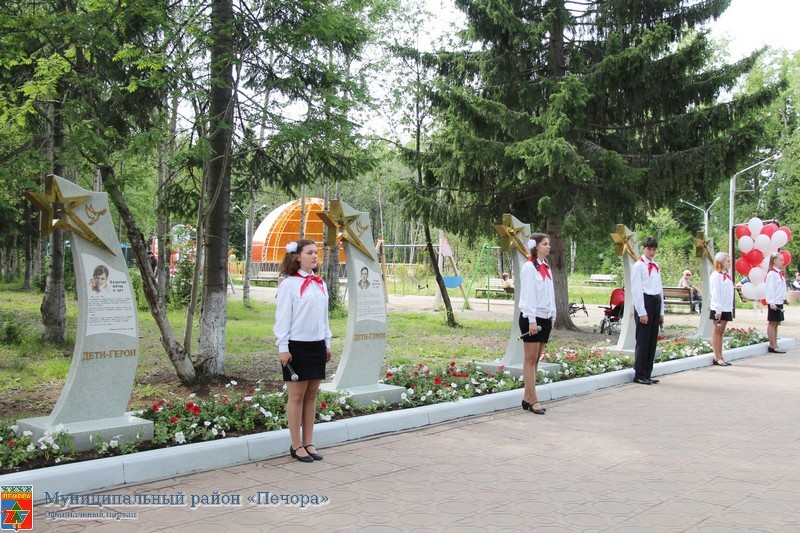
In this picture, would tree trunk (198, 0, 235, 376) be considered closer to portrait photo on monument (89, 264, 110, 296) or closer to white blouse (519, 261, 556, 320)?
portrait photo on monument (89, 264, 110, 296)

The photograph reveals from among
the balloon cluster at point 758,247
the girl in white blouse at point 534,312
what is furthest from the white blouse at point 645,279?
the balloon cluster at point 758,247

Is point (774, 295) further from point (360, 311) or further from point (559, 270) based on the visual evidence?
point (360, 311)

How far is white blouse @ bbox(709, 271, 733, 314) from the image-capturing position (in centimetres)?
1259

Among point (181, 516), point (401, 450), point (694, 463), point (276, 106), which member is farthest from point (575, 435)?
point (276, 106)

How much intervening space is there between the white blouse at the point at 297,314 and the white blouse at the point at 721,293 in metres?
9.22

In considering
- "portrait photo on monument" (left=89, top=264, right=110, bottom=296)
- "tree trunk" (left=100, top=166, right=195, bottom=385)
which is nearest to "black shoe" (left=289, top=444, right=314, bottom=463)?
"portrait photo on monument" (left=89, top=264, right=110, bottom=296)

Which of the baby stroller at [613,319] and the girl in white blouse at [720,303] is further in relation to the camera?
the baby stroller at [613,319]

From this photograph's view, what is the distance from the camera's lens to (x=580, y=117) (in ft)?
51.4

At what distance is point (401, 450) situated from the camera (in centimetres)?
650

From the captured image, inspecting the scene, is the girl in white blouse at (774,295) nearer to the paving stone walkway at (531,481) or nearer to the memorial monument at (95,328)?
the paving stone walkway at (531,481)

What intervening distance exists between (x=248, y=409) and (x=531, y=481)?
110 inches

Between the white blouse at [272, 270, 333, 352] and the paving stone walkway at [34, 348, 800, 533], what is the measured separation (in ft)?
3.58

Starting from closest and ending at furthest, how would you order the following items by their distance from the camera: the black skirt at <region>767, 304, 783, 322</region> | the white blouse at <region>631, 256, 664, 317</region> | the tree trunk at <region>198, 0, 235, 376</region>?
the tree trunk at <region>198, 0, 235, 376</region>, the white blouse at <region>631, 256, 664, 317</region>, the black skirt at <region>767, 304, 783, 322</region>

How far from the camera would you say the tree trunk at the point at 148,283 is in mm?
8414
